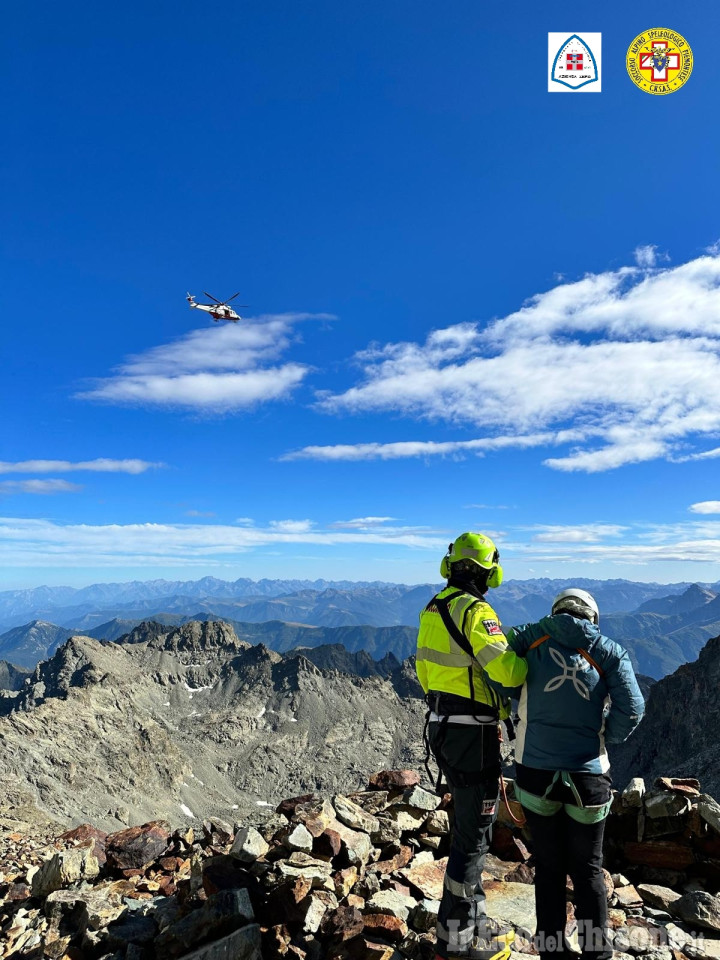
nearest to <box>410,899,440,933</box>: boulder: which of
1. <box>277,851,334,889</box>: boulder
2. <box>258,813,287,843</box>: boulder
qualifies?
<box>277,851,334,889</box>: boulder

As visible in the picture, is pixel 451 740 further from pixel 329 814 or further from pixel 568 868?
pixel 329 814

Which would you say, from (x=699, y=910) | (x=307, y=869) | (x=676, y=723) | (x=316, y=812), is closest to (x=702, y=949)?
(x=699, y=910)

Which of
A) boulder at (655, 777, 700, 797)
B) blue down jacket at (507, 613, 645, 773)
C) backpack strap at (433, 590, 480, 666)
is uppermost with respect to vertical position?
backpack strap at (433, 590, 480, 666)

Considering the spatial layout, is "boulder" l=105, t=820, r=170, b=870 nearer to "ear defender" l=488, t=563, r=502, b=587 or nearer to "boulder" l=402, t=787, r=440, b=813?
"boulder" l=402, t=787, r=440, b=813

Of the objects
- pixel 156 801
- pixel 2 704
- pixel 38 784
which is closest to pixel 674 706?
pixel 156 801

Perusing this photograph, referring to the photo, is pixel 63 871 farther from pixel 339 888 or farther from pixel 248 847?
pixel 339 888

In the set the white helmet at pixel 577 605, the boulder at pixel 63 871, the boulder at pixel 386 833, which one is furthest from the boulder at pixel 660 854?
the boulder at pixel 63 871
